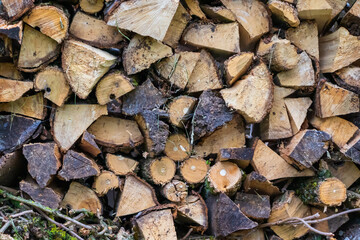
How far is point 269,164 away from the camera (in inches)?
97.2

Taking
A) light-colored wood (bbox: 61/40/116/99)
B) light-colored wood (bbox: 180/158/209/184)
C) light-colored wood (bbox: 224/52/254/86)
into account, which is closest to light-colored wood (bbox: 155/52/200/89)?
light-colored wood (bbox: 224/52/254/86)

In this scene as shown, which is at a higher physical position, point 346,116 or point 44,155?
point 44,155

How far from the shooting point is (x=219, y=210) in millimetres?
2295

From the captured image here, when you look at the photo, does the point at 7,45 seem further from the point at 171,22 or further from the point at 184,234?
the point at 184,234

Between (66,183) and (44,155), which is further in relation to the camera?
(66,183)

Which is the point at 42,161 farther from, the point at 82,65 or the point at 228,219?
the point at 228,219

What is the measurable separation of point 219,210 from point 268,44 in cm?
91

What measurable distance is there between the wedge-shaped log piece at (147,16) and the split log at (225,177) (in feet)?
2.39

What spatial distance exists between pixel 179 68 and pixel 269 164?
71 cm

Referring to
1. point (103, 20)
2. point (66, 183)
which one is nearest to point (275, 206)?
point (66, 183)

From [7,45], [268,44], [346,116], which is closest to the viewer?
[7,45]

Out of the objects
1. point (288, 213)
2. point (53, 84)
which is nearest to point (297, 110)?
point (288, 213)

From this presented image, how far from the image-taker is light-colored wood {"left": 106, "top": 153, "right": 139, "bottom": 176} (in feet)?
7.59

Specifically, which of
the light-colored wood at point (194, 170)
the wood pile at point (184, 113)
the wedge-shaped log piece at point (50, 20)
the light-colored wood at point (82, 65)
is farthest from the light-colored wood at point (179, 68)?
the wedge-shaped log piece at point (50, 20)
